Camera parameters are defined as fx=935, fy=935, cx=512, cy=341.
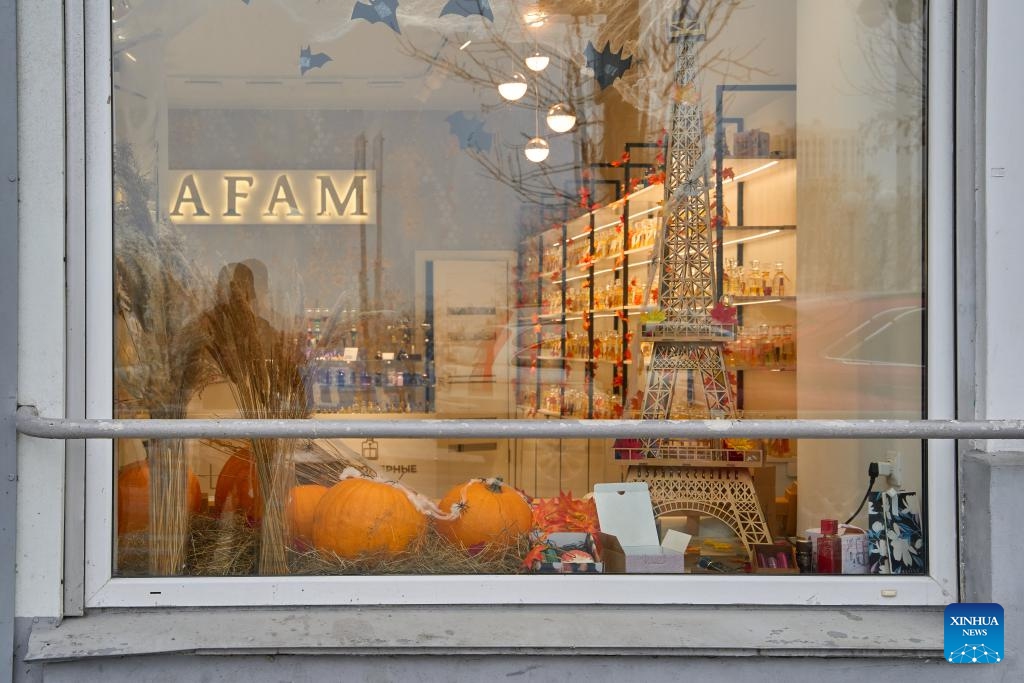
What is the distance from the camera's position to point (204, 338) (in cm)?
280

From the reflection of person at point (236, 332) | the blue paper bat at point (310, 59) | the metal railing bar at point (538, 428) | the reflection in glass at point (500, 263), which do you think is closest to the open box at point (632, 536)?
the reflection in glass at point (500, 263)

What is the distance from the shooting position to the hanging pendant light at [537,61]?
377cm

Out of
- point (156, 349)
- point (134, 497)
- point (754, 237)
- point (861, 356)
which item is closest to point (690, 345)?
point (861, 356)

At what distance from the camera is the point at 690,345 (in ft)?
11.9

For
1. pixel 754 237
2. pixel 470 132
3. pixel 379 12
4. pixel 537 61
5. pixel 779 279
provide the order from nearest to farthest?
pixel 379 12 < pixel 537 61 < pixel 470 132 < pixel 779 279 < pixel 754 237

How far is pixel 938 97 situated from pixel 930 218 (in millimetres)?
325

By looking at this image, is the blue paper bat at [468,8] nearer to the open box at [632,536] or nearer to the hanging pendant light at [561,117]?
the hanging pendant light at [561,117]

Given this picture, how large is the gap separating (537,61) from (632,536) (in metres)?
2.01

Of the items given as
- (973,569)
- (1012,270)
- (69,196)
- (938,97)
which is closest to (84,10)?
(69,196)

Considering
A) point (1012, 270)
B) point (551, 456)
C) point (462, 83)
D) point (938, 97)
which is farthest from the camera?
point (462, 83)

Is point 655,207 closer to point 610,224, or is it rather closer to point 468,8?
point 610,224

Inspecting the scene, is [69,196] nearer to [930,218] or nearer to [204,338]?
[204,338]

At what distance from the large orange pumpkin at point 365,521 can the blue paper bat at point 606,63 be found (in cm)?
204

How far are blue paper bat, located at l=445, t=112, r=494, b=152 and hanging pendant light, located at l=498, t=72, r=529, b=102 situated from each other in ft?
0.51
